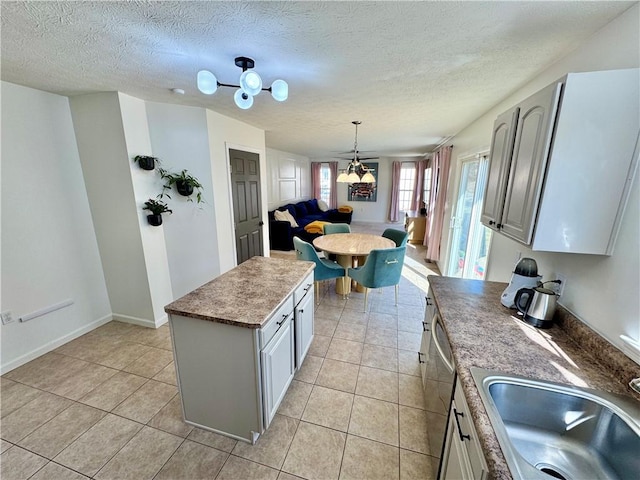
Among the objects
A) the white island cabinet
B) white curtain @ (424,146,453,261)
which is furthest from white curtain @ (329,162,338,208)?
the white island cabinet

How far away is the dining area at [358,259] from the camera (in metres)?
2.86

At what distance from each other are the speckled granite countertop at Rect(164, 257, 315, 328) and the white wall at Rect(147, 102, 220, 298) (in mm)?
1251

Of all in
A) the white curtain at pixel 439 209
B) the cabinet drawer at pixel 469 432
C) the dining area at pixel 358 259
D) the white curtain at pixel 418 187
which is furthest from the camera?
the white curtain at pixel 418 187

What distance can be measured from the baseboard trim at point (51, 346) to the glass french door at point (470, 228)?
418 cm

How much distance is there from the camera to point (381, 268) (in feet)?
9.38

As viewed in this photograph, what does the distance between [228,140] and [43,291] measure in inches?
92.5

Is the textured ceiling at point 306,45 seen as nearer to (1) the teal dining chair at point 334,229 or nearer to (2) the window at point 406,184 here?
(1) the teal dining chair at point 334,229

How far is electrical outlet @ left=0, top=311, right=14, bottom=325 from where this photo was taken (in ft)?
6.81

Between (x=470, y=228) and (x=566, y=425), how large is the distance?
2604 mm

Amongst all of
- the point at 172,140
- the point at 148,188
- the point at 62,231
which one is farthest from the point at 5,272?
the point at 172,140

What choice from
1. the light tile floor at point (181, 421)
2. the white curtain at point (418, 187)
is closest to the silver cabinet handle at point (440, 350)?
the light tile floor at point (181, 421)

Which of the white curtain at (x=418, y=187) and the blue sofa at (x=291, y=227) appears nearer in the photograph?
the blue sofa at (x=291, y=227)

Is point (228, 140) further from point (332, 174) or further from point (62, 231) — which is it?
point (332, 174)

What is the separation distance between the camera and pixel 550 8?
43.6 inches
